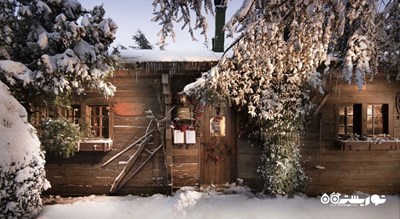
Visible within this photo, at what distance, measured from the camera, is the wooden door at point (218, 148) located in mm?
7676

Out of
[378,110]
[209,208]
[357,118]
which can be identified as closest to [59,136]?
[209,208]

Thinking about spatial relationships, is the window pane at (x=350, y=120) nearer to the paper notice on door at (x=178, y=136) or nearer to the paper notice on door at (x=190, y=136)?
the paper notice on door at (x=190, y=136)

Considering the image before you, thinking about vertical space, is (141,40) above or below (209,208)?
above

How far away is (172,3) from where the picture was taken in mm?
3461

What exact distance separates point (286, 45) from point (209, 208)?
4027 mm

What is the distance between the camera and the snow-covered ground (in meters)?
5.81

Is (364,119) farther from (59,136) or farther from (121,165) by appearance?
(59,136)

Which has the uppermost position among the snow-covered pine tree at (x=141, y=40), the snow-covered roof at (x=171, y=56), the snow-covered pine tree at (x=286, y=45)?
the snow-covered pine tree at (x=141, y=40)

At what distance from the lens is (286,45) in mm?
3924

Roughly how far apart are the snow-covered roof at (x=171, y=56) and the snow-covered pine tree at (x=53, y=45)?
1061 millimetres

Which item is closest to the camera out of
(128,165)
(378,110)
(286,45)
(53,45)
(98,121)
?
(286,45)

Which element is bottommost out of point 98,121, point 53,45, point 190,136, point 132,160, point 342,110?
point 132,160

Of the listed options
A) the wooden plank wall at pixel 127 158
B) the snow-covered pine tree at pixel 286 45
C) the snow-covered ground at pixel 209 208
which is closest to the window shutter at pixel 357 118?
the snow-covered ground at pixel 209 208

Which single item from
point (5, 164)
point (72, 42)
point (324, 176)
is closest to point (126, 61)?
point (72, 42)
